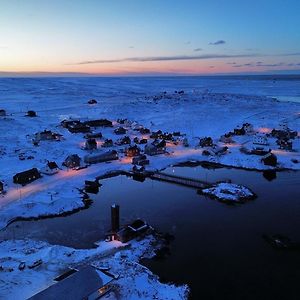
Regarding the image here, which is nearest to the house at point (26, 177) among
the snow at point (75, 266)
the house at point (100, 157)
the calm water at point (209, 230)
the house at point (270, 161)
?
the calm water at point (209, 230)

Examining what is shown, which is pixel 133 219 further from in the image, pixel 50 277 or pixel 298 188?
pixel 298 188

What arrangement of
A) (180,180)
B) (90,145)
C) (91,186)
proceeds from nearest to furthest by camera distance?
(91,186), (180,180), (90,145)

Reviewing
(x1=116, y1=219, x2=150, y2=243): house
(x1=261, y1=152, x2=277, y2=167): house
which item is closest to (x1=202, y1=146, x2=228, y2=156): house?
(x1=261, y1=152, x2=277, y2=167): house

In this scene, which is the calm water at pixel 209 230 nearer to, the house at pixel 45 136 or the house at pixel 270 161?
the house at pixel 270 161

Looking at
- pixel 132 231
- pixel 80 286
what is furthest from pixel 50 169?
pixel 80 286

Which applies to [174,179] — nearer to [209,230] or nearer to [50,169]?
[209,230]

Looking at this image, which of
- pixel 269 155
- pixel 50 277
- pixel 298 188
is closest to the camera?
pixel 50 277

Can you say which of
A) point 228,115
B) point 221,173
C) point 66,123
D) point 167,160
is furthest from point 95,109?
point 221,173
